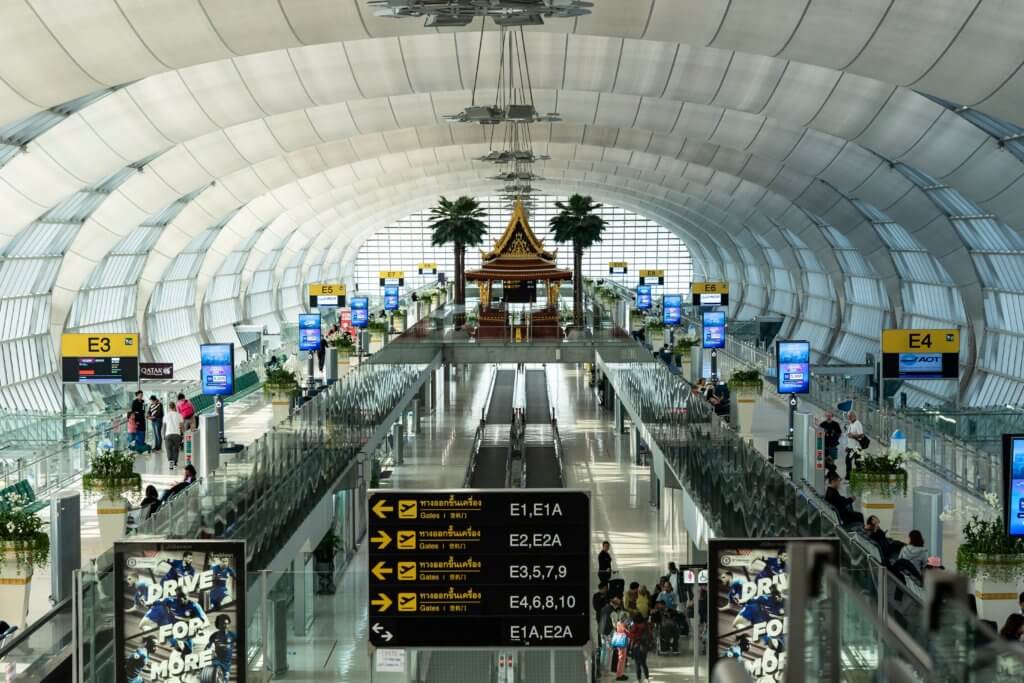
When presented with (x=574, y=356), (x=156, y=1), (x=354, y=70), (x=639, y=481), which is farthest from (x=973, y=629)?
(x=574, y=356)

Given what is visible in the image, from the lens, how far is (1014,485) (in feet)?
47.8

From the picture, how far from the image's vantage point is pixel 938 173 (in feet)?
128

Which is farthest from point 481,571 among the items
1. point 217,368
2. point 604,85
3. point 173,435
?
point 604,85

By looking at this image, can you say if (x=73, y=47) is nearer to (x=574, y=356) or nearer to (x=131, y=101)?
(x=131, y=101)

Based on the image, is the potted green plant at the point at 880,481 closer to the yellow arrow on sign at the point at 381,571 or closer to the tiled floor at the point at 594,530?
the tiled floor at the point at 594,530

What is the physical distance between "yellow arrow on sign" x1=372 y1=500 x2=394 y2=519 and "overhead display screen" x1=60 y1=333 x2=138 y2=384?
69.3 ft

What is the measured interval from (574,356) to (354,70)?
48.7 feet

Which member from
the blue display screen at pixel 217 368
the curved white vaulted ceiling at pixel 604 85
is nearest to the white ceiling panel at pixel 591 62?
the curved white vaulted ceiling at pixel 604 85

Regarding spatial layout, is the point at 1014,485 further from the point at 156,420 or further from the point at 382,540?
the point at 156,420

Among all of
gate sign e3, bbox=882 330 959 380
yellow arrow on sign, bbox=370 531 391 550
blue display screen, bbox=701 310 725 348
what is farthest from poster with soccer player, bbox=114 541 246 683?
blue display screen, bbox=701 310 725 348

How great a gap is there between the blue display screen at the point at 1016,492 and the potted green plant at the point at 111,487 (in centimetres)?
1276

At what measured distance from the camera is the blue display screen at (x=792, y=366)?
109 ft

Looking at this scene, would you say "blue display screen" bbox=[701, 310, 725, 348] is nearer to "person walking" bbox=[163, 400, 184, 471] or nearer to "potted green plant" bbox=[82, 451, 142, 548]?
"person walking" bbox=[163, 400, 184, 471]

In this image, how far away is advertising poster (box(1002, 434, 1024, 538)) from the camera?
14.5 m
